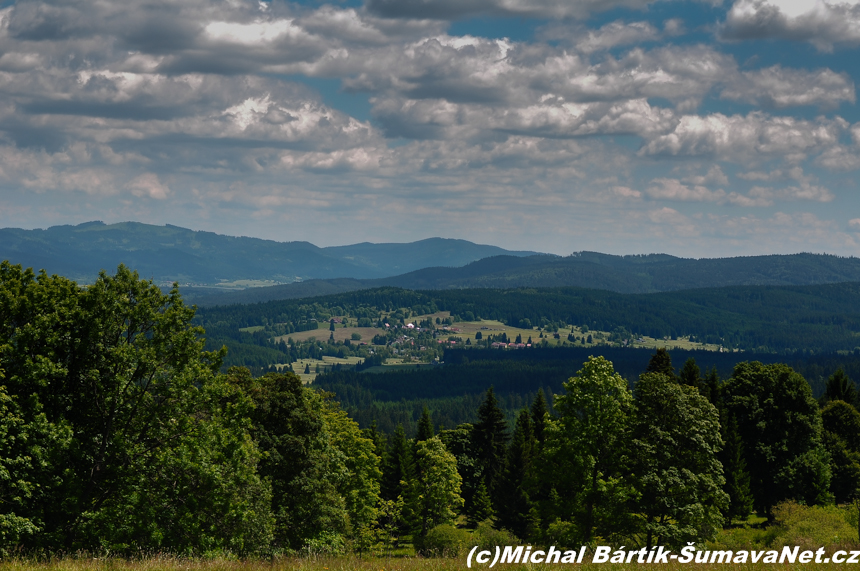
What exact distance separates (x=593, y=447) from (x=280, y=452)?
61.1 feet

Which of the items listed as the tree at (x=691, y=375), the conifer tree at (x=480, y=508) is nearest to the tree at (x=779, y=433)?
the tree at (x=691, y=375)

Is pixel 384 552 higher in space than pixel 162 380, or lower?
lower

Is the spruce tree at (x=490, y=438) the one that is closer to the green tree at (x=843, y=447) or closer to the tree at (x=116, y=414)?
the green tree at (x=843, y=447)

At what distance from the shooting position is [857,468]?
225 ft

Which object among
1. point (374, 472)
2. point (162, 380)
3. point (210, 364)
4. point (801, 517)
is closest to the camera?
point (162, 380)

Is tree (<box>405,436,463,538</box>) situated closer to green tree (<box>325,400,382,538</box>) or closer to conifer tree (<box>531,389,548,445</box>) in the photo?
green tree (<box>325,400,382,538</box>)

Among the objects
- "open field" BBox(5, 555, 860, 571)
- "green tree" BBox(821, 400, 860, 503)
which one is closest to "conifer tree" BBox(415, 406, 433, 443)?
"green tree" BBox(821, 400, 860, 503)

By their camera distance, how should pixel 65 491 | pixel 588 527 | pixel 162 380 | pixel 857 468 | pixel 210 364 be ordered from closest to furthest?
pixel 65 491 → pixel 162 380 → pixel 210 364 → pixel 588 527 → pixel 857 468

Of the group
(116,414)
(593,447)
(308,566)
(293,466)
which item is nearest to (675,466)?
(593,447)

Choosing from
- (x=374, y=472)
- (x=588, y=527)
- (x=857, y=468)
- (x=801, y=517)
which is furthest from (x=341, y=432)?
(x=857, y=468)

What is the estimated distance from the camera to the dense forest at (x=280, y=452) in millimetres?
27188

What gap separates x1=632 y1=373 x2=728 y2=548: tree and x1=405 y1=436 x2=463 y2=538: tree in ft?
107

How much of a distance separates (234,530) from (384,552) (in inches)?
1699

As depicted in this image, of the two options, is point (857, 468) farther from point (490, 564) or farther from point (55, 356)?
point (55, 356)
